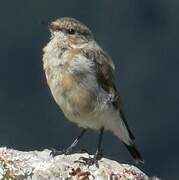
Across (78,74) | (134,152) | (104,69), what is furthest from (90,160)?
(134,152)

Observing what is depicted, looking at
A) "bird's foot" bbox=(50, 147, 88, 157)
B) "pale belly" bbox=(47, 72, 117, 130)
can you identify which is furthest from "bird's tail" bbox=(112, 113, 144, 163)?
"bird's foot" bbox=(50, 147, 88, 157)

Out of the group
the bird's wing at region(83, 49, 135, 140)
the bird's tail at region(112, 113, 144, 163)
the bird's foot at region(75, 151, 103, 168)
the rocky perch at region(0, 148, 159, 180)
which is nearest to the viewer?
the rocky perch at region(0, 148, 159, 180)

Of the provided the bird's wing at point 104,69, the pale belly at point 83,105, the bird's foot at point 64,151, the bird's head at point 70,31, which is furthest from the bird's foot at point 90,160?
the bird's head at point 70,31

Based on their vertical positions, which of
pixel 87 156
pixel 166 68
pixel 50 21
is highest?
pixel 50 21

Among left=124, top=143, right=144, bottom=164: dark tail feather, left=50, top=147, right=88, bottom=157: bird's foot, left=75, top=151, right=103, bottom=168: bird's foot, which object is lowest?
left=124, top=143, right=144, bottom=164: dark tail feather

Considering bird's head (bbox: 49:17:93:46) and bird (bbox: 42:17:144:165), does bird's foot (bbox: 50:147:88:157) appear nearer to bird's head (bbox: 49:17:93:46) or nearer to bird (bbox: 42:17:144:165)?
bird (bbox: 42:17:144:165)

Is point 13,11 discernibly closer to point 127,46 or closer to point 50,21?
point 127,46

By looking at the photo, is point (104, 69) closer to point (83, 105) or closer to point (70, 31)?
point (83, 105)

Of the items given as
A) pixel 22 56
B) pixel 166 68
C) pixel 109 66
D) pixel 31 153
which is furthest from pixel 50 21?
pixel 166 68
